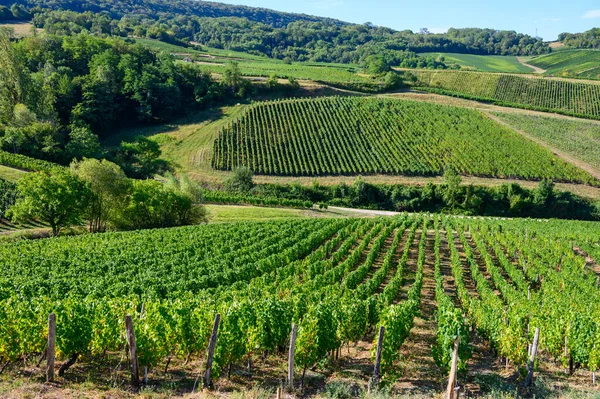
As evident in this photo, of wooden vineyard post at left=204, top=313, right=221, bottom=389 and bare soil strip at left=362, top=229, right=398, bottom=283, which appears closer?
wooden vineyard post at left=204, top=313, right=221, bottom=389

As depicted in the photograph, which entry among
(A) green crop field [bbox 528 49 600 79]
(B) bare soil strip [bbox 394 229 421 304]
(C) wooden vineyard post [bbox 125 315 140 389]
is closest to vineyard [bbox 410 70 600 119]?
(A) green crop field [bbox 528 49 600 79]

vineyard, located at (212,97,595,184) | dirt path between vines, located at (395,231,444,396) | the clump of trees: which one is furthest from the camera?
vineyard, located at (212,97,595,184)

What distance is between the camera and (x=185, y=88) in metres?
103

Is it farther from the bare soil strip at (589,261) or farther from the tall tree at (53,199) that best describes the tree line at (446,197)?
the tall tree at (53,199)

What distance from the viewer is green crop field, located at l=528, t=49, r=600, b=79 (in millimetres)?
143000

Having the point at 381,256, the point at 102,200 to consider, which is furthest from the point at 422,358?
the point at 102,200

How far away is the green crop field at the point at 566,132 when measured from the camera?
83062 millimetres

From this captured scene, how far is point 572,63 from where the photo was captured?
164m

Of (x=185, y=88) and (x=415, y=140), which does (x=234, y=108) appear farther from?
(x=415, y=140)

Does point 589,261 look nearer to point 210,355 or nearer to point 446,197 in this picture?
point 446,197

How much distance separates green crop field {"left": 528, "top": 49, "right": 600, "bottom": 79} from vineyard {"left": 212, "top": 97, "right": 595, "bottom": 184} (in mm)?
68000

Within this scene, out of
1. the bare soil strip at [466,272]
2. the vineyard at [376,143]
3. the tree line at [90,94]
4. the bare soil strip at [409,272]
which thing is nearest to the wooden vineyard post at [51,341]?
the bare soil strip at [409,272]

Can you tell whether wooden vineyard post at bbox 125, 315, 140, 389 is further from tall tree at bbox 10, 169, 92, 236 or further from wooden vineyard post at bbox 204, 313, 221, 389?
tall tree at bbox 10, 169, 92, 236

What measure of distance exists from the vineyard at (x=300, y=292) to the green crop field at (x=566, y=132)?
1460 inches
